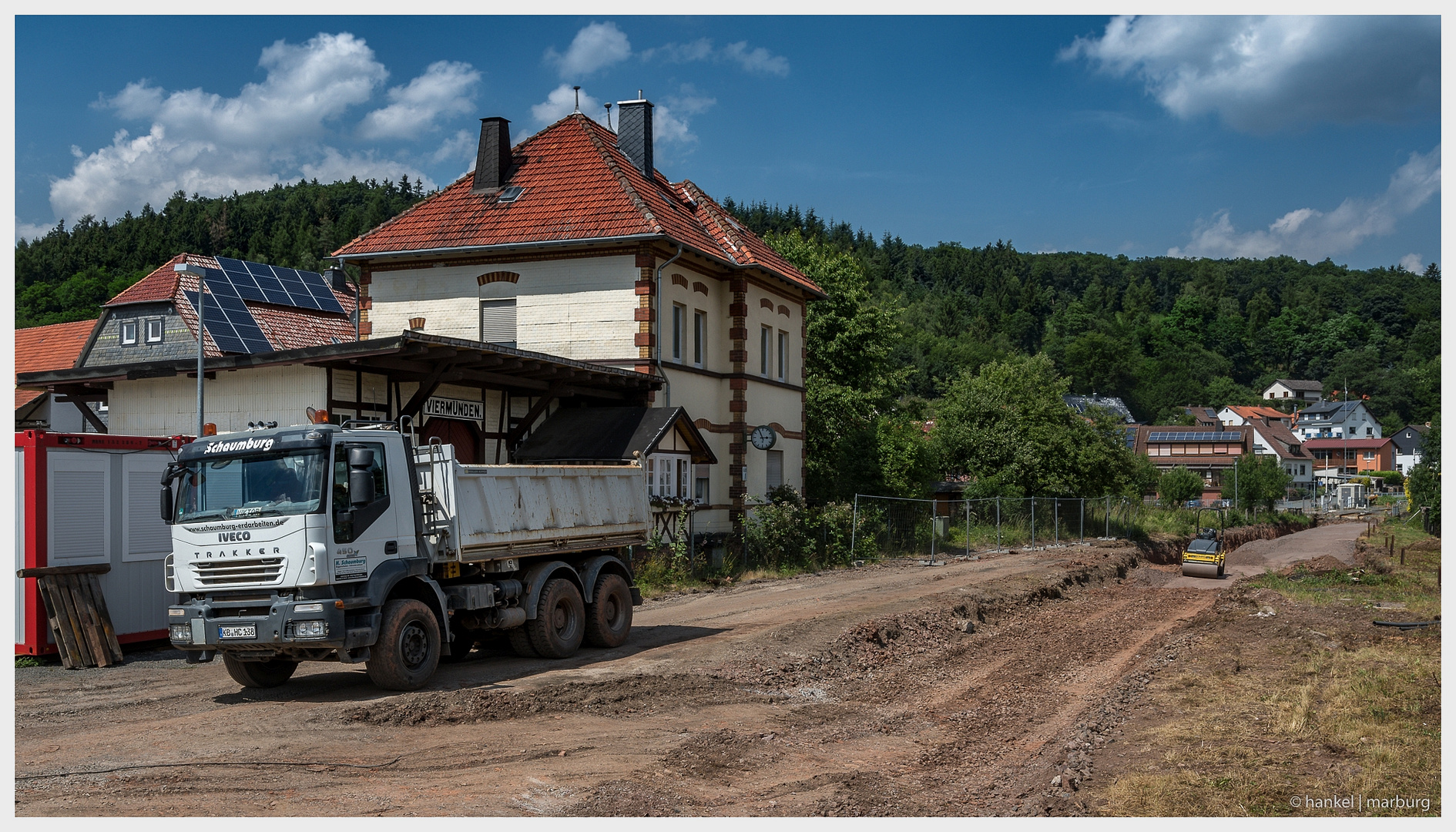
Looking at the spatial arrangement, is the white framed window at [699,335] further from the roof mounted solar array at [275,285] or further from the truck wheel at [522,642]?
the roof mounted solar array at [275,285]

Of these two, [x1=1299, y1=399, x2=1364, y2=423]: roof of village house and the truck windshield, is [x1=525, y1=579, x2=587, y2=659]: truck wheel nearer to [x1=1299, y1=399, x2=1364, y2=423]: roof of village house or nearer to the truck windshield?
the truck windshield

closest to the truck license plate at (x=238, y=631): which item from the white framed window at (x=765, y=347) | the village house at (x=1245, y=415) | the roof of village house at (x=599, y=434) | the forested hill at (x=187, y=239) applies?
the roof of village house at (x=599, y=434)

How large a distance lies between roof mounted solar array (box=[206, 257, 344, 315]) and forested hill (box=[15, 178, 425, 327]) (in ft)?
68.7

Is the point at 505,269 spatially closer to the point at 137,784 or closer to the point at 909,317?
the point at 137,784

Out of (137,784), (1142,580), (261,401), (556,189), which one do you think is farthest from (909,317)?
(137,784)

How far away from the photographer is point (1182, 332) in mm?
189250

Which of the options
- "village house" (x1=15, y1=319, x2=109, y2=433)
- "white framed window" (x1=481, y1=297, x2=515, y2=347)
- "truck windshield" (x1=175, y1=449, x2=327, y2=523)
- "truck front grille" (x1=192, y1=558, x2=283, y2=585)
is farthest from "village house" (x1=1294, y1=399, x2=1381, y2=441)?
"truck front grille" (x1=192, y1=558, x2=283, y2=585)

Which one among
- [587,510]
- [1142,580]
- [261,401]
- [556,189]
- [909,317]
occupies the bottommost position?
Answer: [1142,580]

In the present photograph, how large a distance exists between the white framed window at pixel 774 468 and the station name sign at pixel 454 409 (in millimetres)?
10159

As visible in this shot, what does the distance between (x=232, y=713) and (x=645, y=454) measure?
1348 centimetres

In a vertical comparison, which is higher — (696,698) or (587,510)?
(587,510)

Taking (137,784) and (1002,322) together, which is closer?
(137,784)

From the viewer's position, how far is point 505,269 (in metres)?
28.0
